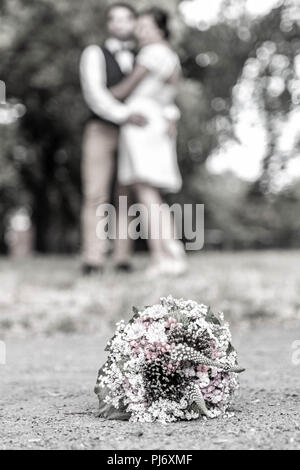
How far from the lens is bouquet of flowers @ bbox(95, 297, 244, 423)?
358 cm

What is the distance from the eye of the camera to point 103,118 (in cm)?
940

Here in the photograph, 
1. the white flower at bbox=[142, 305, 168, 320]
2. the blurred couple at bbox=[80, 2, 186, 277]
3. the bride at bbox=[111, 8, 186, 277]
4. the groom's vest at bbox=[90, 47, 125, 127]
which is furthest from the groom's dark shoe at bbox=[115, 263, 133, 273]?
the white flower at bbox=[142, 305, 168, 320]

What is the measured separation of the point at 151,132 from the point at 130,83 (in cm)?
60

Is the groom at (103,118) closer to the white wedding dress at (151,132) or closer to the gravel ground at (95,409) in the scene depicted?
the white wedding dress at (151,132)

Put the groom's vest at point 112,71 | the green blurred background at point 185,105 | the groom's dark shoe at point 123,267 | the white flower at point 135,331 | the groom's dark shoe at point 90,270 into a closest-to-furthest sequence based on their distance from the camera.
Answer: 1. the white flower at point 135,331
2. the groom's vest at point 112,71
3. the groom's dark shoe at point 90,270
4. the groom's dark shoe at point 123,267
5. the green blurred background at point 185,105

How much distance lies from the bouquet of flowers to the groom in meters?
5.56

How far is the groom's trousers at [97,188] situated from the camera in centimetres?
951

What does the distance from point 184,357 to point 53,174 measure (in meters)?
15.9

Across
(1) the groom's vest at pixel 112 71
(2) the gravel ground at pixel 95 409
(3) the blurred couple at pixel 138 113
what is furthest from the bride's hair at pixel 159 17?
(2) the gravel ground at pixel 95 409

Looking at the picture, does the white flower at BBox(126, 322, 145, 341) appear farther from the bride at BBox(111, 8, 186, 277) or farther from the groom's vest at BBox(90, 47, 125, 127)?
the groom's vest at BBox(90, 47, 125, 127)

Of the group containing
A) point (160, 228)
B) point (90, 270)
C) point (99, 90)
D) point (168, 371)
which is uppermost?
point (99, 90)

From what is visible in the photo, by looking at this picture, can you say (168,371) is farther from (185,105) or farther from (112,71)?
(185,105)

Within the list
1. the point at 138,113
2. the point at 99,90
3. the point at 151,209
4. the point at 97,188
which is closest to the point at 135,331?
the point at 151,209

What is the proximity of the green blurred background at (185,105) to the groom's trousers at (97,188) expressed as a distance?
7.99 ft
